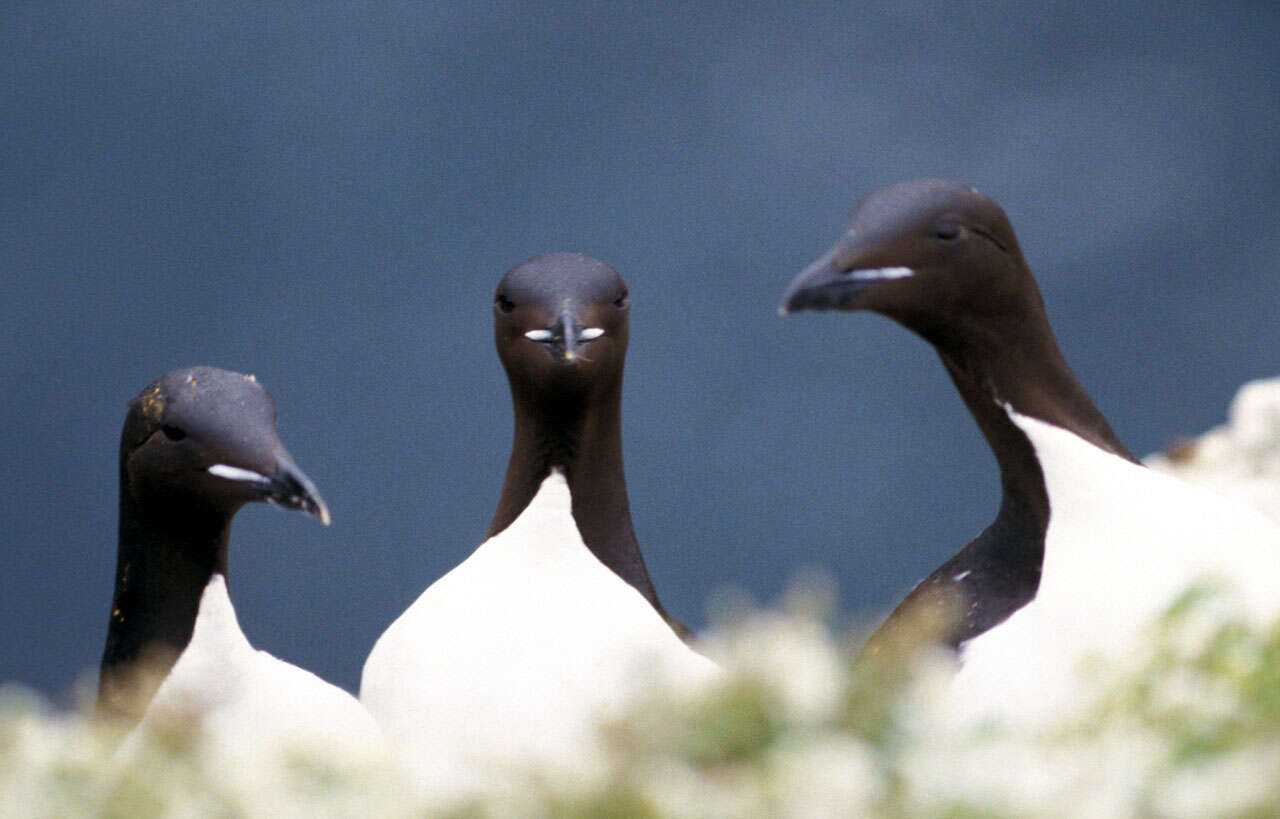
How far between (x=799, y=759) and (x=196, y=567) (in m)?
2.88

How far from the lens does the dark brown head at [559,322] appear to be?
4.57 m

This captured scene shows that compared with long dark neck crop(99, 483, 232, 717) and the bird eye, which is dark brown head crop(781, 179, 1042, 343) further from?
long dark neck crop(99, 483, 232, 717)

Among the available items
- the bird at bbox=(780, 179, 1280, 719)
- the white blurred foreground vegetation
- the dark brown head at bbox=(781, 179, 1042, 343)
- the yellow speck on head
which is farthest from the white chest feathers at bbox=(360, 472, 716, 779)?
the white blurred foreground vegetation

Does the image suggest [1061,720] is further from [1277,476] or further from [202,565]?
[1277,476]

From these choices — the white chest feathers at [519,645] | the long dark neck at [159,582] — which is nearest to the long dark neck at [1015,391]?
the white chest feathers at [519,645]

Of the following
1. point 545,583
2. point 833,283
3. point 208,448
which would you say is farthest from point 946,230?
point 208,448

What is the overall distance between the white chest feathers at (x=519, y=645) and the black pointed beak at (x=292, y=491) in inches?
23.8

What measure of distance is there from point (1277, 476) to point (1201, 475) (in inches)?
16.9

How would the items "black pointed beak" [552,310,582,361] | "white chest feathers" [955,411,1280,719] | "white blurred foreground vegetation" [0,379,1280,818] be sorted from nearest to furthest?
"white blurred foreground vegetation" [0,379,1280,818] < "white chest feathers" [955,411,1280,719] < "black pointed beak" [552,310,582,361]

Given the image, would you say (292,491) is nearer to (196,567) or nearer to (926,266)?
(196,567)

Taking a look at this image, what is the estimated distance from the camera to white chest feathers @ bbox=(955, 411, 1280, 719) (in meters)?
3.61

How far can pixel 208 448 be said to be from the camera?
411 centimetres

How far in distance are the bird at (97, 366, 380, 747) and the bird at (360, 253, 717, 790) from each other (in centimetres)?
27

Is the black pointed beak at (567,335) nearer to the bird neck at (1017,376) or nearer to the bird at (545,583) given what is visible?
the bird at (545,583)
